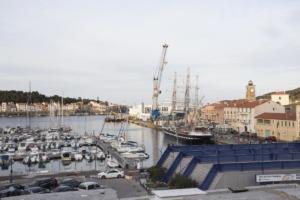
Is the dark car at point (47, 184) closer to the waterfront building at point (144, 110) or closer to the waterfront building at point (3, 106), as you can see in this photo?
the waterfront building at point (144, 110)

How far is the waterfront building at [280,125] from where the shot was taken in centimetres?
3347

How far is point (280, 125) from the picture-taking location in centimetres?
3569

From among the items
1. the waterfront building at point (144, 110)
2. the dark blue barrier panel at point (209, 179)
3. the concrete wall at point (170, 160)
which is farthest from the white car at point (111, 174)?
the waterfront building at point (144, 110)

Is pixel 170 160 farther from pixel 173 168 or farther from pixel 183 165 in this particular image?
pixel 183 165

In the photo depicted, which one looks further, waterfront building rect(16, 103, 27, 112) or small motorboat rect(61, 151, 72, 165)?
waterfront building rect(16, 103, 27, 112)

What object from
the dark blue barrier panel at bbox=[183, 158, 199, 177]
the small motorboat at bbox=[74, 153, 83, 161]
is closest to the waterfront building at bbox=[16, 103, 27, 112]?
the small motorboat at bbox=[74, 153, 83, 161]

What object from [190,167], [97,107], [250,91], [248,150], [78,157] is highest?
[250,91]

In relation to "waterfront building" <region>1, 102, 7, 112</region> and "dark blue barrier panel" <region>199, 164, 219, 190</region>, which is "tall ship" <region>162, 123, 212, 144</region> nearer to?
"dark blue barrier panel" <region>199, 164, 219, 190</region>

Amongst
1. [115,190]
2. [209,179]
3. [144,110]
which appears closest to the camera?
[209,179]

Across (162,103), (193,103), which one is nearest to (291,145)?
(193,103)

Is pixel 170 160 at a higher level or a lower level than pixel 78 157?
higher

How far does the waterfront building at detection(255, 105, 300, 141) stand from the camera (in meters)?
33.5

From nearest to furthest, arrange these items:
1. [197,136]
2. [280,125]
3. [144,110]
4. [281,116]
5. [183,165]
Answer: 1. [183,165]
2. [280,125]
3. [281,116]
4. [197,136]
5. [144,110]

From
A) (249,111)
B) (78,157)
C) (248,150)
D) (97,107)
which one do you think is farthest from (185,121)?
(97,107)
